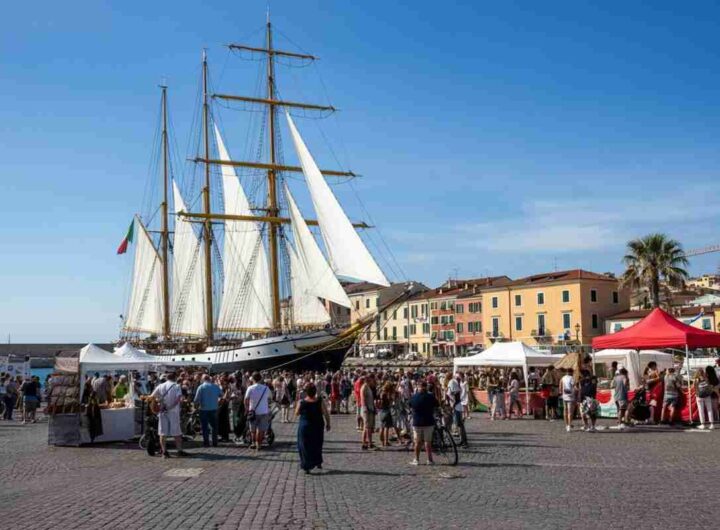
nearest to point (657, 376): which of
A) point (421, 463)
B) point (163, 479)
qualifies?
point (421, 463)

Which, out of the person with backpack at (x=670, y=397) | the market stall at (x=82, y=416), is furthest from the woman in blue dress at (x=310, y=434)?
the person with backpack at (x=670, y=397)

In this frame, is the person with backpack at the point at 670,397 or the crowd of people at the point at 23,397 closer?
the person with backpack at the point at 670,397

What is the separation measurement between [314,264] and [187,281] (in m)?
15.0

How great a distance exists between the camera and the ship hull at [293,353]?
173ft

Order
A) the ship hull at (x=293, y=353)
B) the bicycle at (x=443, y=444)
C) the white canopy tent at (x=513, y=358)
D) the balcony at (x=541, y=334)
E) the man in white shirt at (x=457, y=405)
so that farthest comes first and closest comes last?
the balcony at (x=541, y=334), the ship hull at (x=293, y=353), the white canopy tent at (x=513, y=358), the man in white shirt at (x=457, y=405), the bicycle at (x=443, y=444)

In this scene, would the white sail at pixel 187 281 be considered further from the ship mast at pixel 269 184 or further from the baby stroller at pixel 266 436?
the baby stroller at pixel 266 436

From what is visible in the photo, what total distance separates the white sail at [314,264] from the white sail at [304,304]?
1340 millimetres

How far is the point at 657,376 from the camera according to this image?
22.1 m

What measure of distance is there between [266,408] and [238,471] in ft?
10.1

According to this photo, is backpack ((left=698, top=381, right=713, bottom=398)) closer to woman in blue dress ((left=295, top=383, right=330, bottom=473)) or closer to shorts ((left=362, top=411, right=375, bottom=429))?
shorts ((left=362, top=411, right=375, bottom=429))

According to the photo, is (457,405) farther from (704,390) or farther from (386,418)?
(704,390)

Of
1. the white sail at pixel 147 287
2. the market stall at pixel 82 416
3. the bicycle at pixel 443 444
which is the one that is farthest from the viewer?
the white sail at pixel 147 287

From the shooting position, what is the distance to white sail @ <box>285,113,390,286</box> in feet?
156

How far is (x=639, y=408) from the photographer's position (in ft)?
70.8
